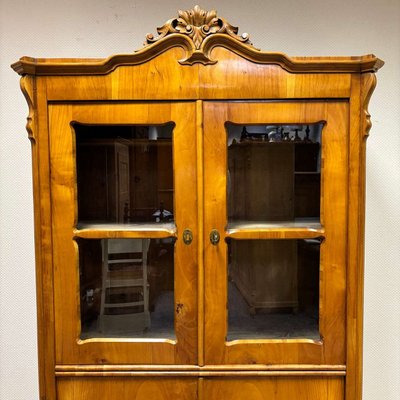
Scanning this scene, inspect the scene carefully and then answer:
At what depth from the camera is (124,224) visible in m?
0.97

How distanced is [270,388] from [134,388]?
32cm

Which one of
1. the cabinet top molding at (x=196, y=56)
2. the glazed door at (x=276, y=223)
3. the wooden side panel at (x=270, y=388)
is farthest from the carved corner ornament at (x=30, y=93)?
the wooden side panel at (x=270, y=388)

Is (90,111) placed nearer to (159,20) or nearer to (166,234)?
(166,234)

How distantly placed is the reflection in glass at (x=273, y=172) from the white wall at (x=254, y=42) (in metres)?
0.47

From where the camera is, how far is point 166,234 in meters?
0.93

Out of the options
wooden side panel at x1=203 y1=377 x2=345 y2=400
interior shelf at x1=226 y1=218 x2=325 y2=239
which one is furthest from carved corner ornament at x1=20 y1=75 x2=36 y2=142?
wooden side panel at x1=203 y1=377 x2=345 y2=400

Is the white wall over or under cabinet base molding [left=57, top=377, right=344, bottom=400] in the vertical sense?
over

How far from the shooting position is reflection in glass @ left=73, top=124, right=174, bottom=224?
94 centimetres

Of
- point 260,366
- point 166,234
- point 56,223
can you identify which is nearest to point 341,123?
point 166,234

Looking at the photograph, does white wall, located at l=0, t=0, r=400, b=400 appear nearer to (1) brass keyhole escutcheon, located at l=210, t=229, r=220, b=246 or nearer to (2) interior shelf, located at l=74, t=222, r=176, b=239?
(2) interior shelf, located at l=74, t=222, r=176, b=239

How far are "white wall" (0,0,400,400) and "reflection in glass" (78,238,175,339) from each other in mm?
453

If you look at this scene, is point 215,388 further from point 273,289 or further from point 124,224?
point 124,224

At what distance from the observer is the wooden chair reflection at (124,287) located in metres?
0.97

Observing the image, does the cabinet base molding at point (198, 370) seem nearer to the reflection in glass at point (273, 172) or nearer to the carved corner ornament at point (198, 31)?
the reflection in glass at point (273, 172)
